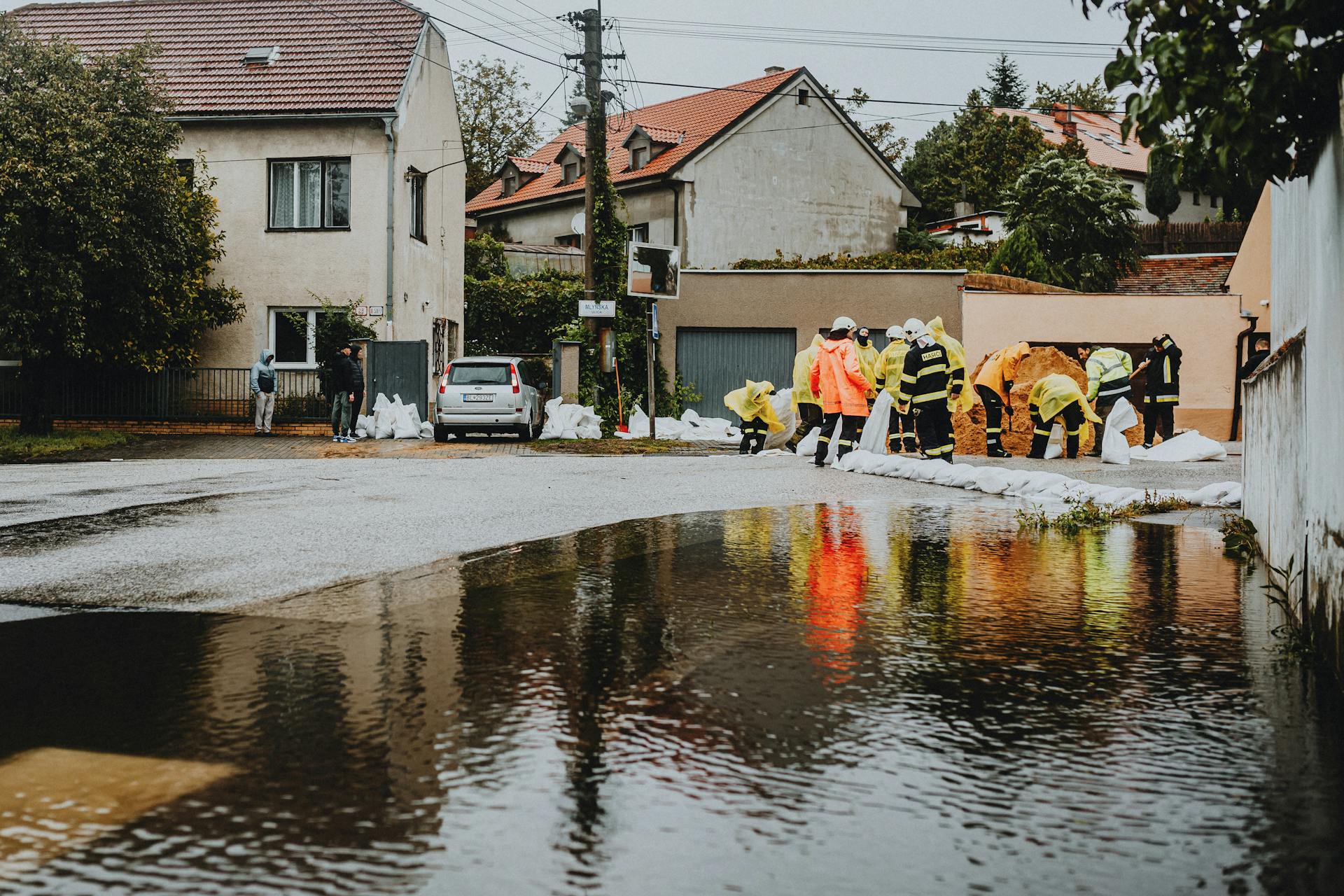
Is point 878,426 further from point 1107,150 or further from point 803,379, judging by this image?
point 1107,150

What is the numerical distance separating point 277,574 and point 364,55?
77.8 feet

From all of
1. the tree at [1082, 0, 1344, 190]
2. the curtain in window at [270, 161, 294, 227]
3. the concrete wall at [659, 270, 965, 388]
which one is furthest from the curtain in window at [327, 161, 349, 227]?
the tree at [1082, 0, 1344, 190]

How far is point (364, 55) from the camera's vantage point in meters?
29.1

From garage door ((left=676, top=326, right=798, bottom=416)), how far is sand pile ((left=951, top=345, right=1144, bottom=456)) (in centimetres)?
942

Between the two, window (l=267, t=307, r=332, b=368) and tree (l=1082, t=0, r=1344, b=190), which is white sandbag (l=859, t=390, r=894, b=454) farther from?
window (l=267, t=307, r=332, b=368)

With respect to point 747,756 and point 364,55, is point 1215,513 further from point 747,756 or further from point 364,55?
point 364,55

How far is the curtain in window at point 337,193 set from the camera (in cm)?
2803

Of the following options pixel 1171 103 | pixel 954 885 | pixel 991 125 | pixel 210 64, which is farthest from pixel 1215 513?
pixel 991 125

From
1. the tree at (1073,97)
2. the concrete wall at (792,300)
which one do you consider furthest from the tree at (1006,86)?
the concrete wall at (792,300)

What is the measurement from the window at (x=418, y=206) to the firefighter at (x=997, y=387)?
14.9 metres

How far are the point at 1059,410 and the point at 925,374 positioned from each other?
11.0 ft

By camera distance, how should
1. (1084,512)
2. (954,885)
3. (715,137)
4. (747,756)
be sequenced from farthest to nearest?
(715,137) → (1084,512) → (747,756) → (954,885)

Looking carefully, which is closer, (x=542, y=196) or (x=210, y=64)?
(x=210, y=64)

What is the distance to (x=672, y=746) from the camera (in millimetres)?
4020
